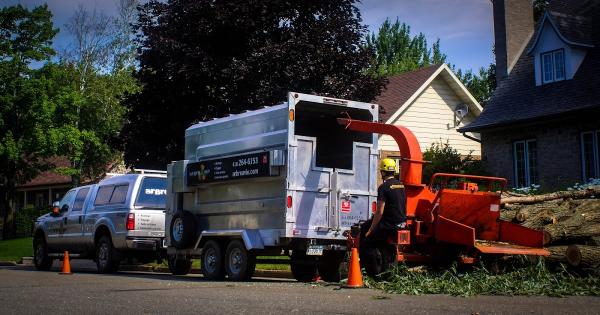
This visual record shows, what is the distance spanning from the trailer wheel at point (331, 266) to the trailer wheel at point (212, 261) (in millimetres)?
1849

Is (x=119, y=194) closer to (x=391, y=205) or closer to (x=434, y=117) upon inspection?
(x=391, y=205)

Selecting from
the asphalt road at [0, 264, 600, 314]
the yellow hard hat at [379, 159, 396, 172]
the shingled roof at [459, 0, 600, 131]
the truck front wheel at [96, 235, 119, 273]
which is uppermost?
the shingled roof at [459, 0, 600, 131]

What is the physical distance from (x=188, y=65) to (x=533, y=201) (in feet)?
36.6

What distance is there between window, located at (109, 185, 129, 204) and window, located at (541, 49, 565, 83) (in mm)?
14301

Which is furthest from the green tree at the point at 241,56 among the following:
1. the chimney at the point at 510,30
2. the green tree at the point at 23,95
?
the green tree at the point at 23,95

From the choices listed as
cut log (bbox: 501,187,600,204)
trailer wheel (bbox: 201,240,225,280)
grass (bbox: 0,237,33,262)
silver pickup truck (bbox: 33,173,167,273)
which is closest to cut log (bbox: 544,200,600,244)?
cut log (bbox: 501,187,600,204)

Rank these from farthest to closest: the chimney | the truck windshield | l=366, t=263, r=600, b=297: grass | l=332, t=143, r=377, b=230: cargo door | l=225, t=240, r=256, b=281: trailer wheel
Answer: the chimney
the truck windshield
l=332, t=143, r=377, b=230: cargo door
l=225, t=240, r=256, b=281: trailer wheel
l=366, t=263, r=600, b=297: grass

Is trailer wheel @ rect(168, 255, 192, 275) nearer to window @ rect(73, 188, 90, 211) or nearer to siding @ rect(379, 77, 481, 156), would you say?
window @ rect(73, 188, 90, 211)

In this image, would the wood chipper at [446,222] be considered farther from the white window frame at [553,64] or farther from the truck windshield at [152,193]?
the white window frame at [553,64]

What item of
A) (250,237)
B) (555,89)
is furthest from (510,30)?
(250,237)

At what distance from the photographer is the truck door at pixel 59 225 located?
64.4 ft

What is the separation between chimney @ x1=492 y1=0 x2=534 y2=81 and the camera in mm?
28291

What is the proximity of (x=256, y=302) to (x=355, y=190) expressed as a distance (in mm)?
5204

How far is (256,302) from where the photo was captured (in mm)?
9602
